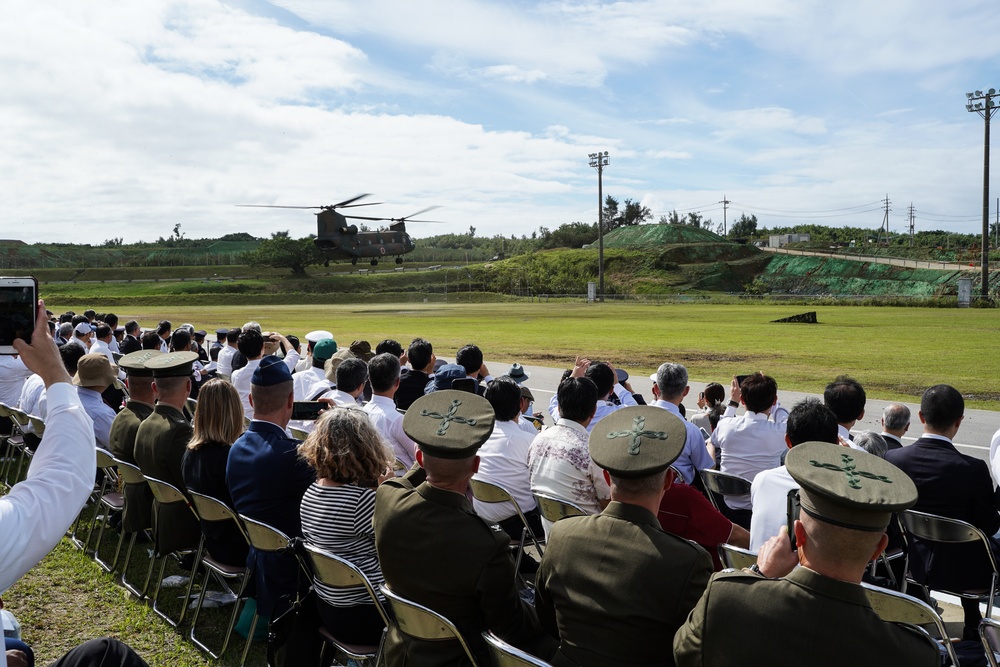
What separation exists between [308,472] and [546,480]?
1.50m

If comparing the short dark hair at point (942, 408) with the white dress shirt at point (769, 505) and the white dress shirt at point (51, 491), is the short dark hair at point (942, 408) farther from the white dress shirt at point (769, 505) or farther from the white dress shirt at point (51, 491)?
the white dress shirt at point (51, 491)

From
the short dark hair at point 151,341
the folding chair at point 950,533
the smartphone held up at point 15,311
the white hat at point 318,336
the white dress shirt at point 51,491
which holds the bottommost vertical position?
the folding chair at point 950,533

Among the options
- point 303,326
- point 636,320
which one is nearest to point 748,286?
point 636,320

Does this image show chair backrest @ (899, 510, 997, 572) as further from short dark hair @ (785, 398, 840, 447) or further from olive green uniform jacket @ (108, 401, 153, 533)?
olive green uniform jacket @ (108, 401, 153, 533)

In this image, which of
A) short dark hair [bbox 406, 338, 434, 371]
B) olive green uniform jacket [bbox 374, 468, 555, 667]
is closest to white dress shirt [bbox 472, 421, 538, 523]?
olive green uniform jacket [bbox 374, 468, 555, 667]

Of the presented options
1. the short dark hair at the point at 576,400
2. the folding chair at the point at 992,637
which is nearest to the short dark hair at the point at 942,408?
the folding chair at the point at 992,637

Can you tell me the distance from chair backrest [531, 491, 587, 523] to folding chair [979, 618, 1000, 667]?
1.94 meters

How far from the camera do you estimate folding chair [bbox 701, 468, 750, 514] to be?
16.8ft

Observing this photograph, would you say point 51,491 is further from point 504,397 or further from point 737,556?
point 504,397

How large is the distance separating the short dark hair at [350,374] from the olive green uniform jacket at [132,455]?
Result: 1.63 metres

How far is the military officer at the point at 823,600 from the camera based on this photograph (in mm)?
2084

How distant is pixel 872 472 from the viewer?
2.24 metres

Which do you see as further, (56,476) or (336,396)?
(336,396)

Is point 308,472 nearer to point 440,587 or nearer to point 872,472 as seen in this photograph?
point 440,587
